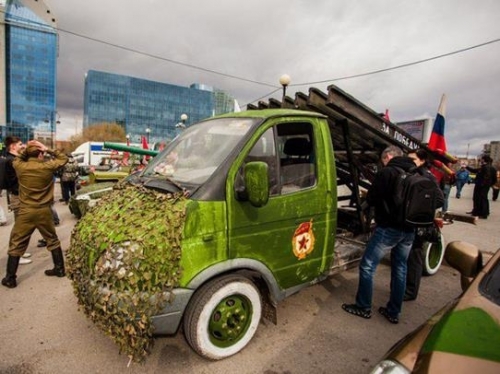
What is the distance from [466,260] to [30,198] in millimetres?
5064

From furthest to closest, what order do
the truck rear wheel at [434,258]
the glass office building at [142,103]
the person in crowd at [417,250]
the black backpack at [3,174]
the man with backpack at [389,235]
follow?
the glass office building at [142,103]
the black backpack at [3,174]
the truck rear wheel at [434,258]
the person in crowd at [417,250]
the man with backpack at [389,235]

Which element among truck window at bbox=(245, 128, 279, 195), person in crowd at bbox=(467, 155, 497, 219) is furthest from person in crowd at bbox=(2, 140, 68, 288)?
person in crowd at bbox=(467, 155, 497, 219)

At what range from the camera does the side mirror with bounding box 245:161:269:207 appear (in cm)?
242

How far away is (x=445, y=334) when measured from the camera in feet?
4.94

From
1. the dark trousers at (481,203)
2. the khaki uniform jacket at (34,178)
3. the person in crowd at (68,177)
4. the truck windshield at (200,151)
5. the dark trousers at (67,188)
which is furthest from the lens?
the dark trousers at (67,188)

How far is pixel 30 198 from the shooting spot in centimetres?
421

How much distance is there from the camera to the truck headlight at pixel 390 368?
4.81 ft

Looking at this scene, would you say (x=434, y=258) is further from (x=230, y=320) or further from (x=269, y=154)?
(x=230, y=320)

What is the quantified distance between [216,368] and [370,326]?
6.14 feet

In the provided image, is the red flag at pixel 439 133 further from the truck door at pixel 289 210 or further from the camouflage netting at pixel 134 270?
the camouflage netting at pixel 134 270

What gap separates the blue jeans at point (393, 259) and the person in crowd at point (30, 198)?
4.36m

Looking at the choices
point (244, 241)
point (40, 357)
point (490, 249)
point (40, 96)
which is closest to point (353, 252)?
point (244, 241)

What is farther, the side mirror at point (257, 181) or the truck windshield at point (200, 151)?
the truck windshield at point (200, 151)

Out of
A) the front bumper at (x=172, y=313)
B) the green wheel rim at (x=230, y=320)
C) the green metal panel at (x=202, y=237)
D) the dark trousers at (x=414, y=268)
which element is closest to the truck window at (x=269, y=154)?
the green metal panel at (x=202, y=237)
